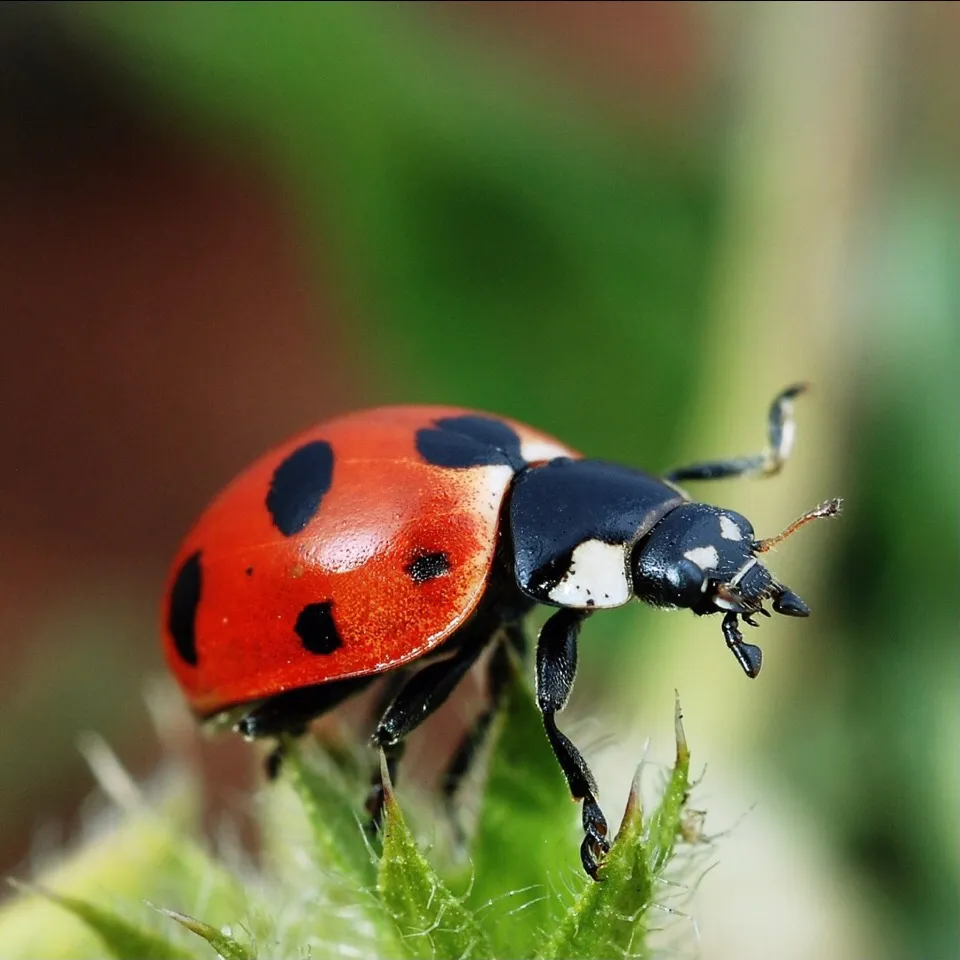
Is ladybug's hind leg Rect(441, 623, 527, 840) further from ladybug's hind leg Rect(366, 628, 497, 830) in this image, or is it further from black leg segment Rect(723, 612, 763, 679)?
black leg segment Rect(723, 612, 763, 679)

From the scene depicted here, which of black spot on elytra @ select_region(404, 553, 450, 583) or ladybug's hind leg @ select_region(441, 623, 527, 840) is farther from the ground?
black spot on elytra @ select_region(404, 553, 450, 583)

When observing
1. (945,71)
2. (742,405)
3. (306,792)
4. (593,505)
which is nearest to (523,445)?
(593,505)

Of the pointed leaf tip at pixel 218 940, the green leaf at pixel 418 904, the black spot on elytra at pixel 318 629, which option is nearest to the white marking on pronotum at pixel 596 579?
the black spot on elytra at pixel 318 629

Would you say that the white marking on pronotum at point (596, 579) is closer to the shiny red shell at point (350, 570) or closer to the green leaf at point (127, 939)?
the shiny red shell at point (350, 570)

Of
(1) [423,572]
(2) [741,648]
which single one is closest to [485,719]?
(1) [423,572]

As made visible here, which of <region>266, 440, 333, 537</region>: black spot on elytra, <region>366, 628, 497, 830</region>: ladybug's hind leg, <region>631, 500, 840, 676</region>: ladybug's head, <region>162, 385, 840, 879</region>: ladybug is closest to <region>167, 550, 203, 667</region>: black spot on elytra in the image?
<region>162, 385, 840, 879</region>: ladybug

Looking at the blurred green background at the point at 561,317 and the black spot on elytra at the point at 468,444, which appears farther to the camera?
the blurred green background at the point at 561,317

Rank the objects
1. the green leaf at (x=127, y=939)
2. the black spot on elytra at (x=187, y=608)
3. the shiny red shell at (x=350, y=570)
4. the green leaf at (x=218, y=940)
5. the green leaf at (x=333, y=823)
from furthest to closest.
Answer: the black spot on elytra at (x=187, y=608)
the shiny red shell at (x=350, y=570)
the green leaf at (x=333, y=823)
the green leaf at (x=127, y=939)
the green leaf at (x=218, y=940)
